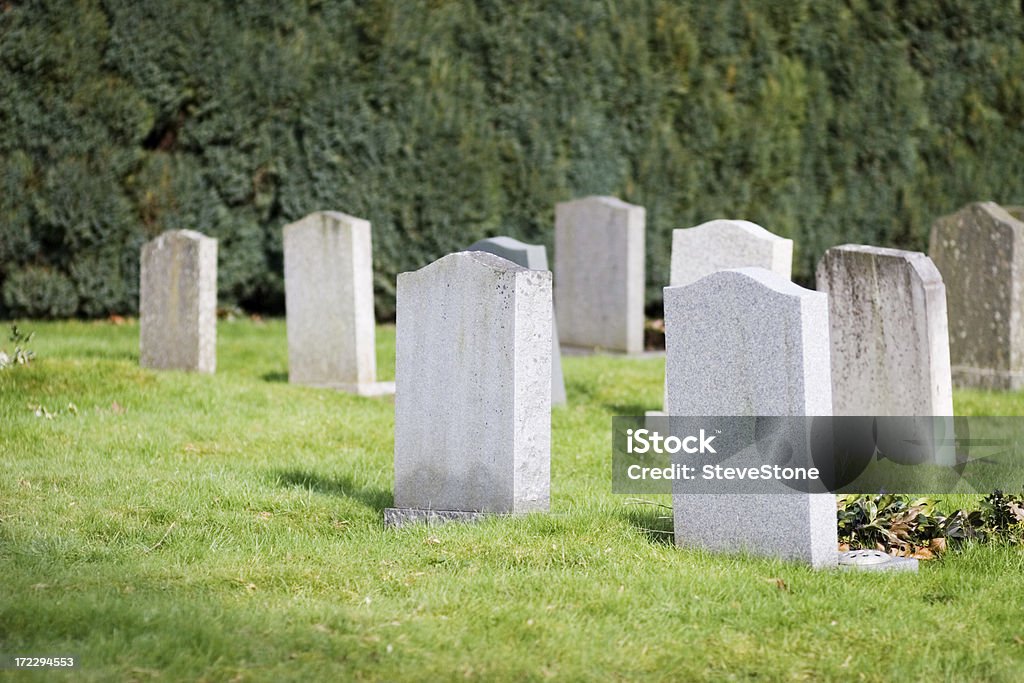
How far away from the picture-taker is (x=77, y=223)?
1270cm

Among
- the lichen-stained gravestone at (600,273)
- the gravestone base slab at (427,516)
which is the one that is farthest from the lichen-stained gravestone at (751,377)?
the lichen-stained gravestone at (600,273)

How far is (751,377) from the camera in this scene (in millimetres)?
5492

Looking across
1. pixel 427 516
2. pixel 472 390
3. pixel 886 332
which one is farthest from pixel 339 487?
pixel 886 332

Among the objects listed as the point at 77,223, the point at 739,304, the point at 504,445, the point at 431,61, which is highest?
the point at 431,61

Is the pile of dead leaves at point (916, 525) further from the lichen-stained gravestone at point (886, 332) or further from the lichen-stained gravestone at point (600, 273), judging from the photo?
the lichen-stained gravestone at point (600, 273)

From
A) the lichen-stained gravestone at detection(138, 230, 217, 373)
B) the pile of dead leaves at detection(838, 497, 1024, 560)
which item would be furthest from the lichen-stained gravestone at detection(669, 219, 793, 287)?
the lichen-stained gravestone at detection(138, 230, 217, 373)

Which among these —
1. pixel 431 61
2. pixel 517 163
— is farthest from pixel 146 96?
pixel 517 163

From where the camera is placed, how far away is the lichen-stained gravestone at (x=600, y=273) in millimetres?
13086

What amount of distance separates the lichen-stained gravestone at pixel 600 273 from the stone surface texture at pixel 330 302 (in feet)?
11.0

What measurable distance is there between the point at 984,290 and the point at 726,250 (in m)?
3.36

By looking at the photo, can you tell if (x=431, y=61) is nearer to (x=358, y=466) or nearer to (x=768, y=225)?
(x=768, y=225)

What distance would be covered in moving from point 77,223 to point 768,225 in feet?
25.7

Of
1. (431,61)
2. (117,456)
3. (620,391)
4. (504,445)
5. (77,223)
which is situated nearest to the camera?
(504,445)

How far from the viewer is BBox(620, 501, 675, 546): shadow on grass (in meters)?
5.97
